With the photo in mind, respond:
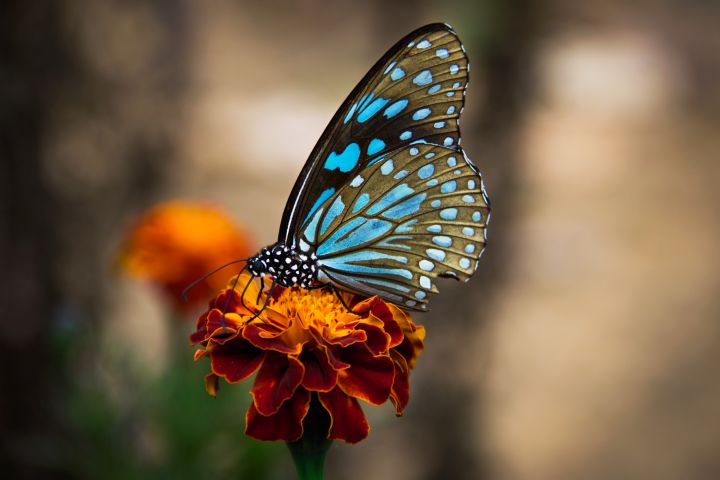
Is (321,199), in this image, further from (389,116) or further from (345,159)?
(389,116)

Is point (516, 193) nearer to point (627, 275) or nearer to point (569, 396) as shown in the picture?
point (569, 396)

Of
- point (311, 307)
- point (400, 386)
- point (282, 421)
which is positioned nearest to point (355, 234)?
point (311, 307)

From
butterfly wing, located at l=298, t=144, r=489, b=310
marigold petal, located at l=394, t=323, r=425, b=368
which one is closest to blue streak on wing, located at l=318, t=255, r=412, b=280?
butterfly wing, located at l=298, t=144, r=489, b=310

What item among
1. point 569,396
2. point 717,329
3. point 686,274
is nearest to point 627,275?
point 686,274

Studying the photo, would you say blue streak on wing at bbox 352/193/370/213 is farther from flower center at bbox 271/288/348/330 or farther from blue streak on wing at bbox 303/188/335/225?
flower center at bbox 271/288/348/330

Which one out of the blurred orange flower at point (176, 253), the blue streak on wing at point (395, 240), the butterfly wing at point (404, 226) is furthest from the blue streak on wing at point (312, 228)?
the blurred orange flower at point (176, 253)

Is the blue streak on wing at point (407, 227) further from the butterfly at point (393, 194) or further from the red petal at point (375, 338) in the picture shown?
the red petal at point (375, 338)
